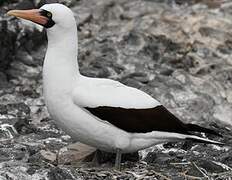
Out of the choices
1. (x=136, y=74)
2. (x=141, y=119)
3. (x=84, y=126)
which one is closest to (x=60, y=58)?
(x=84, y=126)

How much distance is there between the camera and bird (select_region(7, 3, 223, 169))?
6.41 metres

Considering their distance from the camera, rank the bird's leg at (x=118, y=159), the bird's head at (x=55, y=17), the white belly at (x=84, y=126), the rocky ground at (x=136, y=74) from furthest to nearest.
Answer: the rocky ground at (x=136, y=74)
the bird's leg at (x=118, y=159)
the bird's head at (x=55, y=17)
the white belly at (x=84, y=126)

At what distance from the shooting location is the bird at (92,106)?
641 centimetres

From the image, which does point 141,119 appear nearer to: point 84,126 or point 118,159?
point 118,159

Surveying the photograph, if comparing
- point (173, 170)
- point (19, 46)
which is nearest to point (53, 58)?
point (173, 170)

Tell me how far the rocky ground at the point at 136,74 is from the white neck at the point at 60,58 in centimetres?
79

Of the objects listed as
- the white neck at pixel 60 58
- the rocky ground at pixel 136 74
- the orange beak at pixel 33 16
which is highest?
the orange beak at pixel 33 16

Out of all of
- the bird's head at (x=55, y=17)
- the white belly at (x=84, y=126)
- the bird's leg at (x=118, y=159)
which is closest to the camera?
the white belly at (x=84, y=126)

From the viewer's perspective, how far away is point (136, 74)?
993 centimetres

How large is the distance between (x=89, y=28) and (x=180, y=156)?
14.5 feet

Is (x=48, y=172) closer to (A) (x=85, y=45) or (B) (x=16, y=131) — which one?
(B) (x=16, y=131)

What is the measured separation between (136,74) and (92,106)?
357 cm

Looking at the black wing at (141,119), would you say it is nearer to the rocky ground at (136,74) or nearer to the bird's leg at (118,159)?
the bird's leg at (118,159)

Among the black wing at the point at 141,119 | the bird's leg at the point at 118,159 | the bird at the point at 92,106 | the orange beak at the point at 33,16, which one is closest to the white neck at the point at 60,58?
the bird at the point at 92,106
